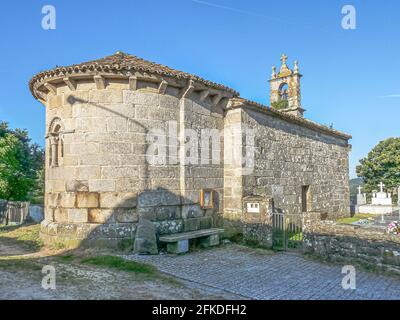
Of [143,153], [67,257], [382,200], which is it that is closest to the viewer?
[67,257]

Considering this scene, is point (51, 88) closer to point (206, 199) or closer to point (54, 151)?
point (54, 151)

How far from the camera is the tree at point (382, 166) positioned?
1125 inches

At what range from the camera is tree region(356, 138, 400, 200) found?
1125 inches

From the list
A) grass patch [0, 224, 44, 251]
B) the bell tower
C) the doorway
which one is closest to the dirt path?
grass patch [0, 224, 44, 251]

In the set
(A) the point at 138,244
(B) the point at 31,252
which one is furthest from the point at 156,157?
(B) the point at 31,252

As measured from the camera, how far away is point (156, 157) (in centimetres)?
852

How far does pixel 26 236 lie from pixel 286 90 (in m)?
15.2

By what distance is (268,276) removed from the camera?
20.5 feet

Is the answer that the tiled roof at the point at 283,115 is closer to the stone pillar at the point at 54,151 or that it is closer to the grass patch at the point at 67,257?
the stone pillar at the point at 54,151

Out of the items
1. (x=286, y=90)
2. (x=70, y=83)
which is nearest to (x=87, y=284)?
(x=70, y=83)

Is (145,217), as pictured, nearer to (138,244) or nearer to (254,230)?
(138,244)

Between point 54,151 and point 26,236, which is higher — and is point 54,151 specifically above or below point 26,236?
above

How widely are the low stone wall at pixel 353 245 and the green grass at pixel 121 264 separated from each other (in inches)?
161

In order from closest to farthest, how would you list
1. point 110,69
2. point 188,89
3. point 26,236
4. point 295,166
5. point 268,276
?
point 268,276, point 110,69, point 188,89, point 26,236, point 295,166
